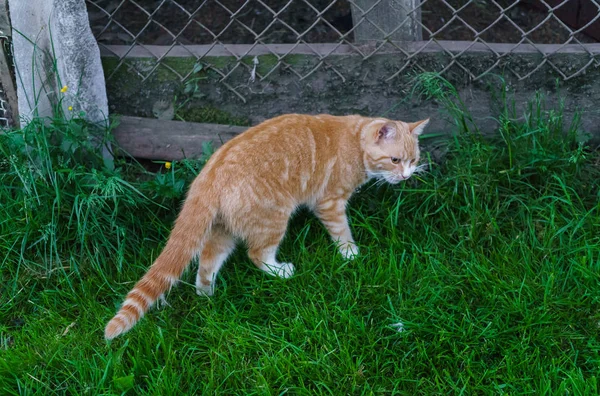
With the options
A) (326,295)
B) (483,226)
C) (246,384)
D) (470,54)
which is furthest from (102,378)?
(470,54)

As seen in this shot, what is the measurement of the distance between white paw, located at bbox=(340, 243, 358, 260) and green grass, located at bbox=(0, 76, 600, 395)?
2.1 inches

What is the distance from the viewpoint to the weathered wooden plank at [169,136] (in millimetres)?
4098

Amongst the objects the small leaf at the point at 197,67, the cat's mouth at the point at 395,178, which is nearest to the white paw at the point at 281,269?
the cat's mouth at the point at 395,178

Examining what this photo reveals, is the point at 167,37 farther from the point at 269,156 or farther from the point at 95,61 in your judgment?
the point at 269,156

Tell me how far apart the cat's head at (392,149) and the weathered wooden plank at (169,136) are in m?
0.75

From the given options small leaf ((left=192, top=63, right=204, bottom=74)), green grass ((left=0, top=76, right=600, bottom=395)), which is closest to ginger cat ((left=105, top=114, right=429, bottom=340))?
green grass ((left=0, top=76, right=600, bottom=395))

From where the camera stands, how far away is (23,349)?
3.16 metres

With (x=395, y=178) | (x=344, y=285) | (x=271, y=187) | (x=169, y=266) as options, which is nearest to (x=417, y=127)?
(x=395, y=178)

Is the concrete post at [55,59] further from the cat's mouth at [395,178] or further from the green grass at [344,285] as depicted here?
the cat's mouth at [395,178]

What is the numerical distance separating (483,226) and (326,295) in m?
0.88

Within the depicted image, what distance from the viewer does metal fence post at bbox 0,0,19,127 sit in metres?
3.86

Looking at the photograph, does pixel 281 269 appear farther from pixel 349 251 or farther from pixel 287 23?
pixel 287 23

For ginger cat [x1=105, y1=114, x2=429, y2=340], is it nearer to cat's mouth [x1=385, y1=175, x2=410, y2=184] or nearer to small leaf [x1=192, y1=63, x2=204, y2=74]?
cat's mouth [x1=385, y1=175, x2=410, y2=184]

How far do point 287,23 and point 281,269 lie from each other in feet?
7.54
